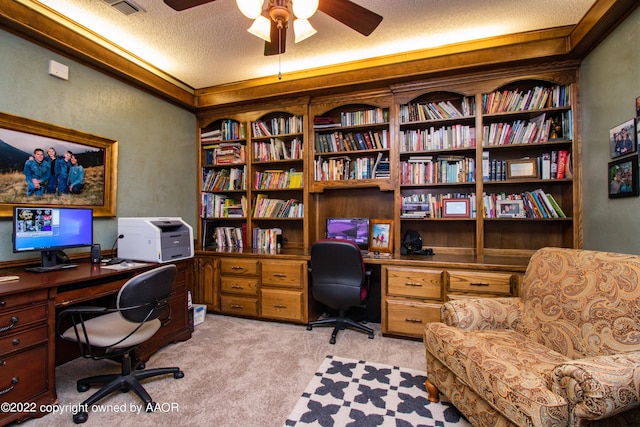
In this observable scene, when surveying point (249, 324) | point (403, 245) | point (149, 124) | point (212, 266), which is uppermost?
point (149, 124)

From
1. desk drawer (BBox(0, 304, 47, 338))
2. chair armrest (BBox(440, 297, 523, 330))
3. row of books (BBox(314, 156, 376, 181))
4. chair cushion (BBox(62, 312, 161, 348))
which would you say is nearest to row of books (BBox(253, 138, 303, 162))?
row of books (BBox(314, 156, 376, 181))

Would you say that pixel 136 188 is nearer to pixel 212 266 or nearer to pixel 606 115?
pixel 212 266

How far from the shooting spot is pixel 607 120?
2121mm

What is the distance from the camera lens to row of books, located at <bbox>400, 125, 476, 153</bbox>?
285cm

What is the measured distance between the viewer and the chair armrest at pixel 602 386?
1003mm

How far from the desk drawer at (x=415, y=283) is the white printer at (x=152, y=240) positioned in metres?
1.86

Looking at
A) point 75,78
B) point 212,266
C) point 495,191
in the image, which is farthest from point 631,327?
point 75,78

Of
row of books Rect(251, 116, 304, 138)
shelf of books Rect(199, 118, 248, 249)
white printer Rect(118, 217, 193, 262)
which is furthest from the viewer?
shelf of books Rect(199, 118, 248, 249)

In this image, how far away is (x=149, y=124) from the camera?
3145mm

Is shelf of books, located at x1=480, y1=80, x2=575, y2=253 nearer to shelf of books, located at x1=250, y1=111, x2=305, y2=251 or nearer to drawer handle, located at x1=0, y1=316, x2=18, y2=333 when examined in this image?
shelf of books, located at x1=250, y1=111, x2=305, y2=251

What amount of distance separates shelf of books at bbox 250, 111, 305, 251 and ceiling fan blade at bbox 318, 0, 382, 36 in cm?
156

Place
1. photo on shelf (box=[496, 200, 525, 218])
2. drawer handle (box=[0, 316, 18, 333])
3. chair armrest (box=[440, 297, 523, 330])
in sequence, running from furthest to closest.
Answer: photo on shelf (box=[496, 200, 525, 218]) → chair armrest (box=[440, 297, 523, 330]) → drawer handle (box=[0, 316, 18, 333])

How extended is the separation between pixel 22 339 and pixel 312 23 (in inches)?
110

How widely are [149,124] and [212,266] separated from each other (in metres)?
1.63
